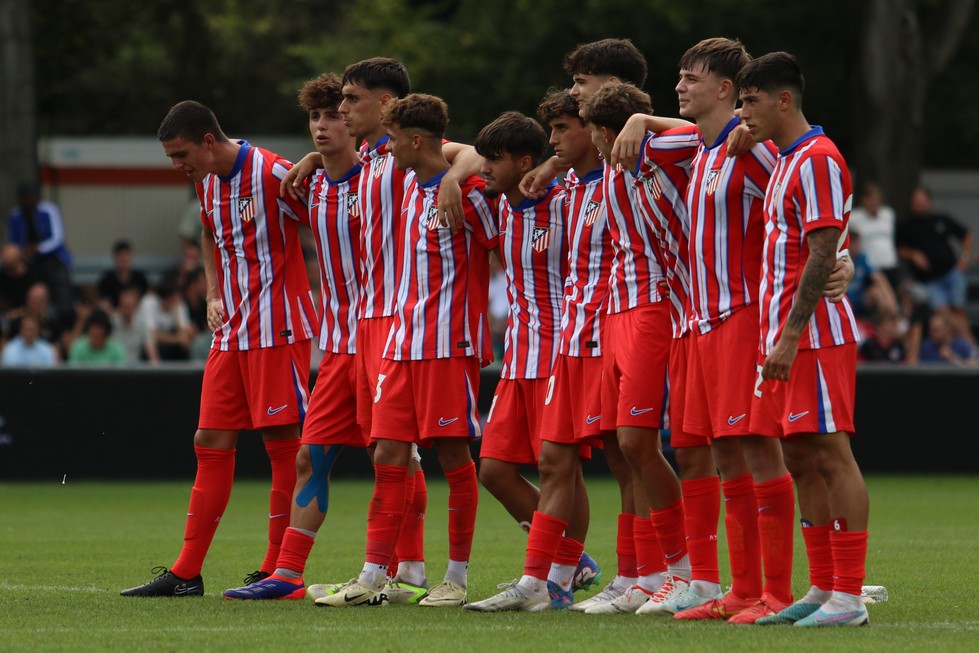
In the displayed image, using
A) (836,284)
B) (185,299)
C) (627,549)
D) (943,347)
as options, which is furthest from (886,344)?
(836,284)

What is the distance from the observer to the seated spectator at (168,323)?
61.2ft

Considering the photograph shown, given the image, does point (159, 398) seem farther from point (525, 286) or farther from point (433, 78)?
point (433, 78)

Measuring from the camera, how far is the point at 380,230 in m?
8.41

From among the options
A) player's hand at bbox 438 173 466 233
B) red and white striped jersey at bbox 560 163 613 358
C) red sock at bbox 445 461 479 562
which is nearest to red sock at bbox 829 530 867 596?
red and white striped jersey at bbox 560 163 613 358

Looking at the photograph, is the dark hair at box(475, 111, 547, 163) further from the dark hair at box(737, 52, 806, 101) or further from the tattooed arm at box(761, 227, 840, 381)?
the tattooed arm at box(761, 227, 840, 381)

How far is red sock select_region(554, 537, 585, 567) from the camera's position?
27.0ft

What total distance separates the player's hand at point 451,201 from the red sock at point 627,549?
1744 millimetres

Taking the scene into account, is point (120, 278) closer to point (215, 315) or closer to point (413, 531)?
point (215, 315)

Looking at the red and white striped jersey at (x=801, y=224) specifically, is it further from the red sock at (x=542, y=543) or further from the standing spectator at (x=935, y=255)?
the standing spectator at (x=935, y=255)

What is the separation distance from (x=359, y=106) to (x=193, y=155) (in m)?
1.00

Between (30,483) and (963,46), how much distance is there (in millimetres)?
20158

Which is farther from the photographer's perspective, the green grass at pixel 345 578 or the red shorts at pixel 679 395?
the red shorts at pixel 679 395

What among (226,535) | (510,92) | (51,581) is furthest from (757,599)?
(510,92)

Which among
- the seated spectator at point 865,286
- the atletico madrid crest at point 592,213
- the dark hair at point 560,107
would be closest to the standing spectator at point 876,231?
the seated spectator at point 865,286
